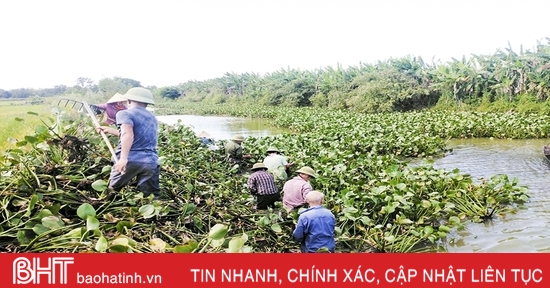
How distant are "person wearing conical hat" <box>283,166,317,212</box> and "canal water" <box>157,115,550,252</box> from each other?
1.53 meters

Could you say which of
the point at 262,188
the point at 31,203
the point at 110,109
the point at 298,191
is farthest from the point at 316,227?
the point at 110,109

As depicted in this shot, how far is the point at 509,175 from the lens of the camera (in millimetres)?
7305

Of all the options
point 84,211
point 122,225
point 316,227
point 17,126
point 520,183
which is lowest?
point 520,183

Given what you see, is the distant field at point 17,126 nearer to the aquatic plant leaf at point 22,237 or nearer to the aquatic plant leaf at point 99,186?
the aquatic plant leaf at point 99,186

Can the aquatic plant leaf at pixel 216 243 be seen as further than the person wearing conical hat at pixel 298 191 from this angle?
No

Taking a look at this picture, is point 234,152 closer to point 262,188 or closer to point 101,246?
point 262,188

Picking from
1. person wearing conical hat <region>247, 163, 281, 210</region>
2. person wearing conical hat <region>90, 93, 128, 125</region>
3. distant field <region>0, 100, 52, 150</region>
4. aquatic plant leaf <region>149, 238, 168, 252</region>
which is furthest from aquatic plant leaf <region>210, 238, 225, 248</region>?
person wearing conical hat <region>90, 93, 128, 125</region>

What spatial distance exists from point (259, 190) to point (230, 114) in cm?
2257

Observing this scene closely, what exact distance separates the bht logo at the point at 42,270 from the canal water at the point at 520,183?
3476 mm

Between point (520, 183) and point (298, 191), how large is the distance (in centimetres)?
411

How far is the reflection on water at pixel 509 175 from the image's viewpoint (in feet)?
14.4

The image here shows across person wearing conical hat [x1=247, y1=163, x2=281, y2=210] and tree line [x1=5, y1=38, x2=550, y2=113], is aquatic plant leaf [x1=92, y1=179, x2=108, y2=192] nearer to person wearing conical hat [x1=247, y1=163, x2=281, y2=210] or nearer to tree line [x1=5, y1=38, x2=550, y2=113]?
person wearing conical hat [x1=247, y1=163, x2=281, y2=210]

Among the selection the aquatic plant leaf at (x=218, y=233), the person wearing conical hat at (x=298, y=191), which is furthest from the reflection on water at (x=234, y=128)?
the aquatic plant leaf at (x=218, y=233)

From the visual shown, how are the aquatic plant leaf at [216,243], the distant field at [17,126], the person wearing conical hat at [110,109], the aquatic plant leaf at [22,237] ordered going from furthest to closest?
the distant field at [17,126] < the person wearing conical hat at [110,109] < the aquatic plant leaf at [22,237] < the aquatic plant leaf at [216,243]
